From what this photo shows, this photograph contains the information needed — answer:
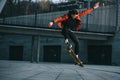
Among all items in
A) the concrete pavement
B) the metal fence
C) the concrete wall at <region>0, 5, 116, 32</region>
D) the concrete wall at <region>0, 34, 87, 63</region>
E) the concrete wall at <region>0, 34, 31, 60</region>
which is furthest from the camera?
the concrete wall at <region>0, 34, 31, 60</region>

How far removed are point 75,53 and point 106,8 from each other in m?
51.0

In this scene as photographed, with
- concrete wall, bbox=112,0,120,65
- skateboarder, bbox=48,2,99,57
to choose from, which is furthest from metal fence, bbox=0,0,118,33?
skateboarder, bbox=48,2,99,57

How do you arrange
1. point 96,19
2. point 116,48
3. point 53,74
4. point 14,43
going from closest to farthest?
point 53,74
point 116,48
point 96,19
point 14,43

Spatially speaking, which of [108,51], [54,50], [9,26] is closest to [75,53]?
[9,26]

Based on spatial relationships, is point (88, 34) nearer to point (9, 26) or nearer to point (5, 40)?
point (9, 26)

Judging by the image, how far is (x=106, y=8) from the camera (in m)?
65.1

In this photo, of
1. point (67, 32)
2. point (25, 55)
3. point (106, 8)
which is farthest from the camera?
point (25, 55)

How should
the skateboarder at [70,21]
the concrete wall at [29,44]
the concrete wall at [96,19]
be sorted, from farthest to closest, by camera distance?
1. the concrete wall at [29,44]
2. the concrete wall at [96,19]
3. the skateboarder at [70,21]

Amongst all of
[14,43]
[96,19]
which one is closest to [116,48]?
[96,19]

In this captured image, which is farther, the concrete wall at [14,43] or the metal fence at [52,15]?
the concrete wall at [14,43]

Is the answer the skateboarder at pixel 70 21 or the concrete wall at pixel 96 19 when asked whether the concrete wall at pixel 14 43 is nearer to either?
the concrete wall at pixel 96 19

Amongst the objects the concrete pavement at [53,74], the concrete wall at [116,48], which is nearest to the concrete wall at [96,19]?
the concrete wall at [116,48]

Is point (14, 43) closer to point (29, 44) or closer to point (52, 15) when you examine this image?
point (29, 44)

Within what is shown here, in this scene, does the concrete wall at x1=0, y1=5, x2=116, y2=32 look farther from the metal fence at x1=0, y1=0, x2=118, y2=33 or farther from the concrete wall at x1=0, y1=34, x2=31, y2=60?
the concrete wall at x1=0, y1=34, x2=31, y2=60
